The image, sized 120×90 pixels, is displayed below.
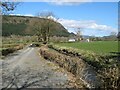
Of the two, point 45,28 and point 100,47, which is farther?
point 45,28

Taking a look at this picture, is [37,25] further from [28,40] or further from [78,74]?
[78,74]

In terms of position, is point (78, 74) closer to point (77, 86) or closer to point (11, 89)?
point (77, 86)

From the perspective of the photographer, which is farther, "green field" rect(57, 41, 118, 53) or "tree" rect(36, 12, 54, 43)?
"tree" rect(36, 12, 54, 43)

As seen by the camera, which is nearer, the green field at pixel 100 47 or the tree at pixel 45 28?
the green field at pixel 100 47

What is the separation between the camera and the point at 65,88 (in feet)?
44.6

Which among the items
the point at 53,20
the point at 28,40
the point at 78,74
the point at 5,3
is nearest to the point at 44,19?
the point at 53,20

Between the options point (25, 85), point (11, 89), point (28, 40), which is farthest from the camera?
point (28, 40)

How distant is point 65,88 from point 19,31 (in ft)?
568

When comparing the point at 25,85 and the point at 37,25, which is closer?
the point at 25,85

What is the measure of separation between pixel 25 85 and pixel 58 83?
176cm

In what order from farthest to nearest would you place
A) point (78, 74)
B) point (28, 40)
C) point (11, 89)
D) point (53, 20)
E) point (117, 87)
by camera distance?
point (28, 40) → point (53, 20) → point (78, 74) → point (11, 89) → point (117, 87)

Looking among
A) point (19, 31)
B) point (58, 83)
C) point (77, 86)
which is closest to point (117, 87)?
point (77, 86)

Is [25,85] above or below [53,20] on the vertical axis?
below

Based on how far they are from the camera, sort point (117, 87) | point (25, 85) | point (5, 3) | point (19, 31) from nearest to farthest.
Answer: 1. point (117, 87)
2. point (25, 85)
3. point (5, 3)
4. point (19, 31)
